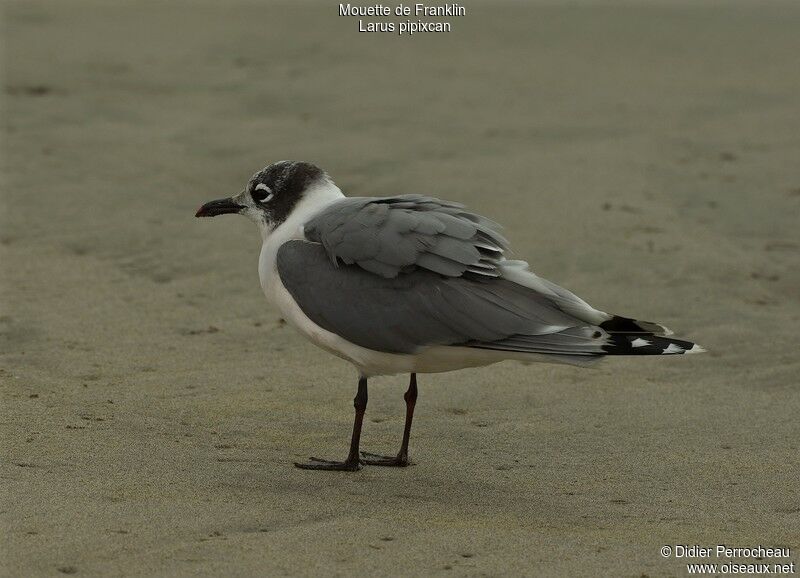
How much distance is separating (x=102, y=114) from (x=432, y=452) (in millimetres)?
7336

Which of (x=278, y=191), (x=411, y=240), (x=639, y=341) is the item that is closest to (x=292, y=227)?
(x=278, y=191)

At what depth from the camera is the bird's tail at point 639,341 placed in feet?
17.6

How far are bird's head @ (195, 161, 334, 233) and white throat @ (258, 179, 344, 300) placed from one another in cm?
2

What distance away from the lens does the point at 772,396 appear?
23.0 feet

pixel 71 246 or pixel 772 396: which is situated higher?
pixel 71 246

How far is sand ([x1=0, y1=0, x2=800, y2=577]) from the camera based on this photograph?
5074 millimetres

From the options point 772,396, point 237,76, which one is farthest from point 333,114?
point 772,396

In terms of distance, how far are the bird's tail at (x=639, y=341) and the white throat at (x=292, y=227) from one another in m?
1.50

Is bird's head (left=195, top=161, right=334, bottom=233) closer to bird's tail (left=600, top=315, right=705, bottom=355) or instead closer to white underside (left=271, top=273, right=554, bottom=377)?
white underside (left=271, top=273, right=554, bottom=377)

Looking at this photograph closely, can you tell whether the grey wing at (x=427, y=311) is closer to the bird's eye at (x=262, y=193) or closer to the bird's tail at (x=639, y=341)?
the bird's tail at (x=639, y=341)

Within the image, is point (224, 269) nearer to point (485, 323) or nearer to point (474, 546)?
point (485, 323)

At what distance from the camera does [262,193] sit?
6430 millimetres

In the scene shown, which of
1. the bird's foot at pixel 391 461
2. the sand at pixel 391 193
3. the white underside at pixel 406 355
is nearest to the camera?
the sand at pixel 391 193

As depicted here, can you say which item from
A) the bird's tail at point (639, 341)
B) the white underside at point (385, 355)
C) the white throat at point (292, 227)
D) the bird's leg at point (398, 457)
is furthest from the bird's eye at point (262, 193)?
the bird's tail at point (639, 341)
